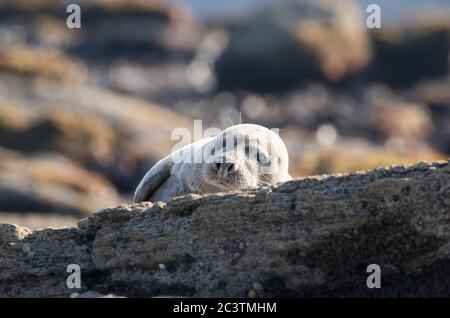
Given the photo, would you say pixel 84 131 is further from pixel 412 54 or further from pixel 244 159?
pixel 244 159

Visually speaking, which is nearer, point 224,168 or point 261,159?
point 224,168

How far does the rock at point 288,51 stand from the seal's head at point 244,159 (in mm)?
49277

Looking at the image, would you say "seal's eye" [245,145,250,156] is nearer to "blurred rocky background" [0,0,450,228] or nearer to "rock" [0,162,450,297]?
"rock" [0,162,450,297]

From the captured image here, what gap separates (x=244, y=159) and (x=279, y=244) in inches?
104

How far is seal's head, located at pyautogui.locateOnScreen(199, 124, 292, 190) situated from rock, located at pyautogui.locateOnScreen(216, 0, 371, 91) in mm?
49277

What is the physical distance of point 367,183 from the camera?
434 inches

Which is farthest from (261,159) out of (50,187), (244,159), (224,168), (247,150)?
(50,187)

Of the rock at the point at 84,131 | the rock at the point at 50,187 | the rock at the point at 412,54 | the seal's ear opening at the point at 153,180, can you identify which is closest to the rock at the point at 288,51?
the rock at the point at 412,54

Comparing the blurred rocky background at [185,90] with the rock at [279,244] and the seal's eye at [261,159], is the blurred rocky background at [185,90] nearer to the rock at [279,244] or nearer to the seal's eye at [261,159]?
the seal's eye at [261,159]

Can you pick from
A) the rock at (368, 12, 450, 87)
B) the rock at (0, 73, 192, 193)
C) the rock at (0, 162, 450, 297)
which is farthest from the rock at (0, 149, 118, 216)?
the rock at (368, 12, 450, 87)

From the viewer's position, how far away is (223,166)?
13086 millimetres

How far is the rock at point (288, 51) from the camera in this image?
6369 centimetres
